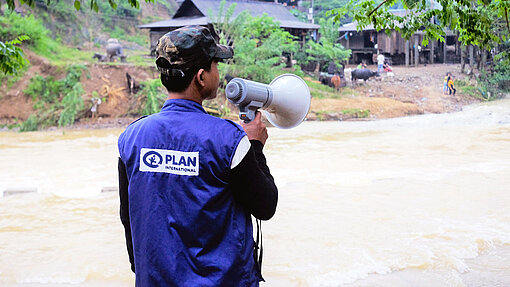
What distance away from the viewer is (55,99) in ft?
54.1

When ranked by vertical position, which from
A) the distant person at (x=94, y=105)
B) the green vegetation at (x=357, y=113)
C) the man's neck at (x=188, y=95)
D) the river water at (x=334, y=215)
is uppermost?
the man's neck at (x=188, y=95)

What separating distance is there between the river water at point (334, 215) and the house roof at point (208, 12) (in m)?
8.90

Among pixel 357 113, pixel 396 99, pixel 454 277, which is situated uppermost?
pixel 454 277

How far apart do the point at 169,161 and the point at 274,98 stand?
0.64 m

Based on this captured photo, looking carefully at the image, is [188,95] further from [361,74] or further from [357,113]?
[361,74]

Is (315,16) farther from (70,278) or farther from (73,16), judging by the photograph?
(70,278)

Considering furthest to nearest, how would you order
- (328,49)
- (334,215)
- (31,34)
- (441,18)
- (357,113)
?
(328,49)
(31,34)
(357,113)
(334,215)
(441,18)

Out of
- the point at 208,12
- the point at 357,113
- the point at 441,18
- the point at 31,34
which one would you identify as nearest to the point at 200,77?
the point at 441,18

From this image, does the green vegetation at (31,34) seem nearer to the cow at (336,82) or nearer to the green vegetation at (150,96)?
the green vegetation at (150,96)

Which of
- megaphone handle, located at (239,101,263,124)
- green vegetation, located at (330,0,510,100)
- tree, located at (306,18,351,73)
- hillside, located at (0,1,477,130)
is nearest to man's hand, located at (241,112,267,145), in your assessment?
megaphone handle, located at (239,101,263,124)

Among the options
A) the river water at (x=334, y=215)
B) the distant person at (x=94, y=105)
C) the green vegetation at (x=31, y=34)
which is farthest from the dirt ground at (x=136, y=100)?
the river water at (x=334, y=215)

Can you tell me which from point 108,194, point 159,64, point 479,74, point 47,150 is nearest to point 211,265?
point 159,64

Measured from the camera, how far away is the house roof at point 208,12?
2097cm

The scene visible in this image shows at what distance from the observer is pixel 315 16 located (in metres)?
29.9
